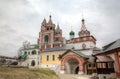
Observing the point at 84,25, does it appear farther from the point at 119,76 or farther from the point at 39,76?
the point at 39,76

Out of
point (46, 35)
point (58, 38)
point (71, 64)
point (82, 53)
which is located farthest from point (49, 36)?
point (71, 64)

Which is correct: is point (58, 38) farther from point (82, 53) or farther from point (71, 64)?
point (71, 64)

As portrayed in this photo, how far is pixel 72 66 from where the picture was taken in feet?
107

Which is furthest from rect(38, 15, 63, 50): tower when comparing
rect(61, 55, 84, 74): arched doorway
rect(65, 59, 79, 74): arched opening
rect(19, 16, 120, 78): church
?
rect(61, 55, 84, 74): arched doorway

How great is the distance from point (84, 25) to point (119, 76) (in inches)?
1369

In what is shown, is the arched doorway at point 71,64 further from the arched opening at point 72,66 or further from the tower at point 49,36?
the tower at point 49,36

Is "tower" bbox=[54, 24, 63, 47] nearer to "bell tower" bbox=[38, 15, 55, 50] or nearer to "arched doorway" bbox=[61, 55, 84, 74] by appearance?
"bell tower" bbox=[38, 15, 55, 50]

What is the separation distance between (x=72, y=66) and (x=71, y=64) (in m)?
0.50

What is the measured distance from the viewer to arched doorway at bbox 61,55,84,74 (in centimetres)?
2945

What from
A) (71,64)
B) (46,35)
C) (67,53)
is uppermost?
(46,35)

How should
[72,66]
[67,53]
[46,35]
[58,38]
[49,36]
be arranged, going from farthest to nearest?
[58,38]
[46,35]
[49,36]
[72,66]
[67,53]

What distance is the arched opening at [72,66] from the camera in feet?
104

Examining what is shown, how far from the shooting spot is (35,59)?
50500 mm

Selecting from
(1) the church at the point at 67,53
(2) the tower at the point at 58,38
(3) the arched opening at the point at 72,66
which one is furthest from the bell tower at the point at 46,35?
(3) the arched opening at the point at 72,66
